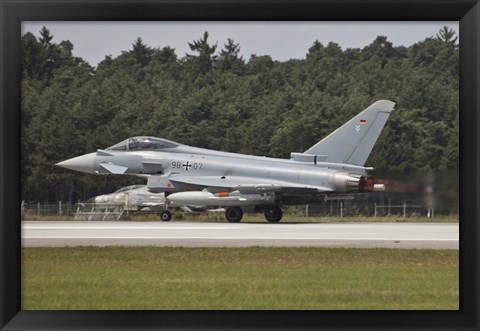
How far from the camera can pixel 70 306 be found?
10.1 m

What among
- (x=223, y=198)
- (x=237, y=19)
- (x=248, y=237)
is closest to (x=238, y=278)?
(x=237, y=19)

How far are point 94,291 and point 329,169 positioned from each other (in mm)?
21496

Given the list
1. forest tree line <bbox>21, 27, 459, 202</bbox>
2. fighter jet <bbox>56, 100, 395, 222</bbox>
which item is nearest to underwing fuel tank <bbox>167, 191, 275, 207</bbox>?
fighter jet <bbox>56, 100, 395, 222</bbox>

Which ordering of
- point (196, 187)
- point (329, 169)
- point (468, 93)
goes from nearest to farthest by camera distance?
1. point (468, 93)
2. point (329, 169)
3. point (196, 187)

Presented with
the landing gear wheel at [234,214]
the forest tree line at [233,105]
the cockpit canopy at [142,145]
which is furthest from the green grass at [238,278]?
the forest tree line at [233,105]

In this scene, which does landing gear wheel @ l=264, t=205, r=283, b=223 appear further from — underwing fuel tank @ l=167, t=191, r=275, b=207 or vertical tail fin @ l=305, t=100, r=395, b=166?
vertical tail fin @ l=305, t=100, r=395, b=166

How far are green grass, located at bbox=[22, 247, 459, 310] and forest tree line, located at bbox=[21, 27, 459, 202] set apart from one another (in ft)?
93.4

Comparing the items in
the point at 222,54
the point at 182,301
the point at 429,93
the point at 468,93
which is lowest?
the point at 182,301

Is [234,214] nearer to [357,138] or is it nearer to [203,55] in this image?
[357,138]

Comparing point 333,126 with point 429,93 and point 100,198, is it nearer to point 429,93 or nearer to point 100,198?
point 429,93

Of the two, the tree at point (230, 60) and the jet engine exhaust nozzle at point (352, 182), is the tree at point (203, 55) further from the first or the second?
the jet engine exhaust nozzle at point (352, 182)

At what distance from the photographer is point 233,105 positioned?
59562 millimetres

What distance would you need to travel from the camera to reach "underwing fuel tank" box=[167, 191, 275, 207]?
106 ft

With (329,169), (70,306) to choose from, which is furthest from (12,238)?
(329,169)
